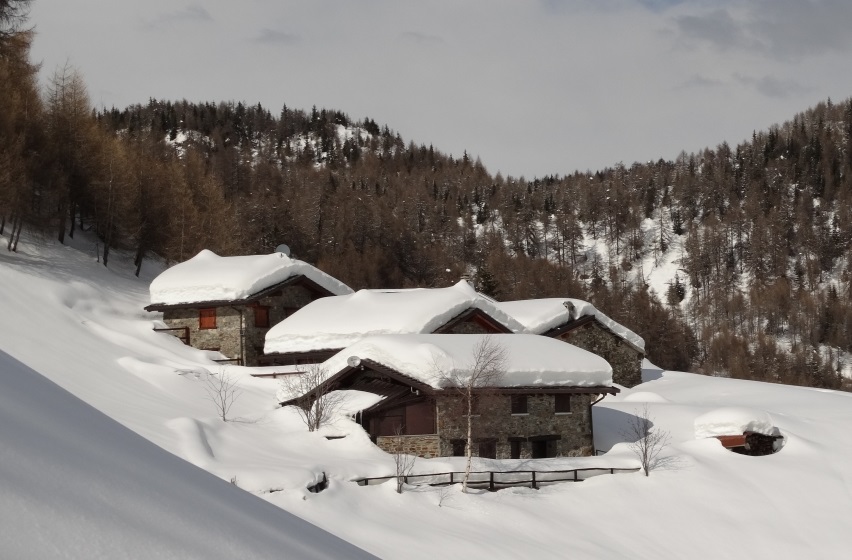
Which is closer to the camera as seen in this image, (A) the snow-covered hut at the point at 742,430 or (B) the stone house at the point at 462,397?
(B) the stone house at the point at 462,397

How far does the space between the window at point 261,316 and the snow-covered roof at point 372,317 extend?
2429mm

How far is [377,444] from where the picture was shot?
102 ft

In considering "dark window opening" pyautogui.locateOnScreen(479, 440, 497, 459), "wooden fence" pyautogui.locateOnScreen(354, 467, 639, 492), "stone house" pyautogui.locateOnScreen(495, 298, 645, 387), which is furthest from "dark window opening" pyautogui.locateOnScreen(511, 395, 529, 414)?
"stone house" pyautogui.locateOnScreen(495, 298, 645, 387)

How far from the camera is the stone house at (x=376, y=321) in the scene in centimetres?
3797

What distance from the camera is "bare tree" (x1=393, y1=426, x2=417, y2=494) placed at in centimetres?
2511

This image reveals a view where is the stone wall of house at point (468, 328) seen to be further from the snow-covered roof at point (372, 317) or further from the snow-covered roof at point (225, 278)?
the snow-covered roof at point (225, 278)

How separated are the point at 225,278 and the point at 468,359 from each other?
16.2 m

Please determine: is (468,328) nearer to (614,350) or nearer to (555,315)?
(555,315)

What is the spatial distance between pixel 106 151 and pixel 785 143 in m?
151

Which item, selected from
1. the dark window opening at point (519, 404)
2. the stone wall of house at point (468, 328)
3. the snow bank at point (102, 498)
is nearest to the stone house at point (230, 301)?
the stone wall of house at point (468, 328)

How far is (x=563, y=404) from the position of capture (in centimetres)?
3300

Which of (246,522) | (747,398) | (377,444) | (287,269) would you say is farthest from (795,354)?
(246,522)

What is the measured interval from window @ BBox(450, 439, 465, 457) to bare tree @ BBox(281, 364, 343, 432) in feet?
14.0

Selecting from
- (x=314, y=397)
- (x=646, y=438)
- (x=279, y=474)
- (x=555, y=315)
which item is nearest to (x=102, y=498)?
(x=279, y=474)
